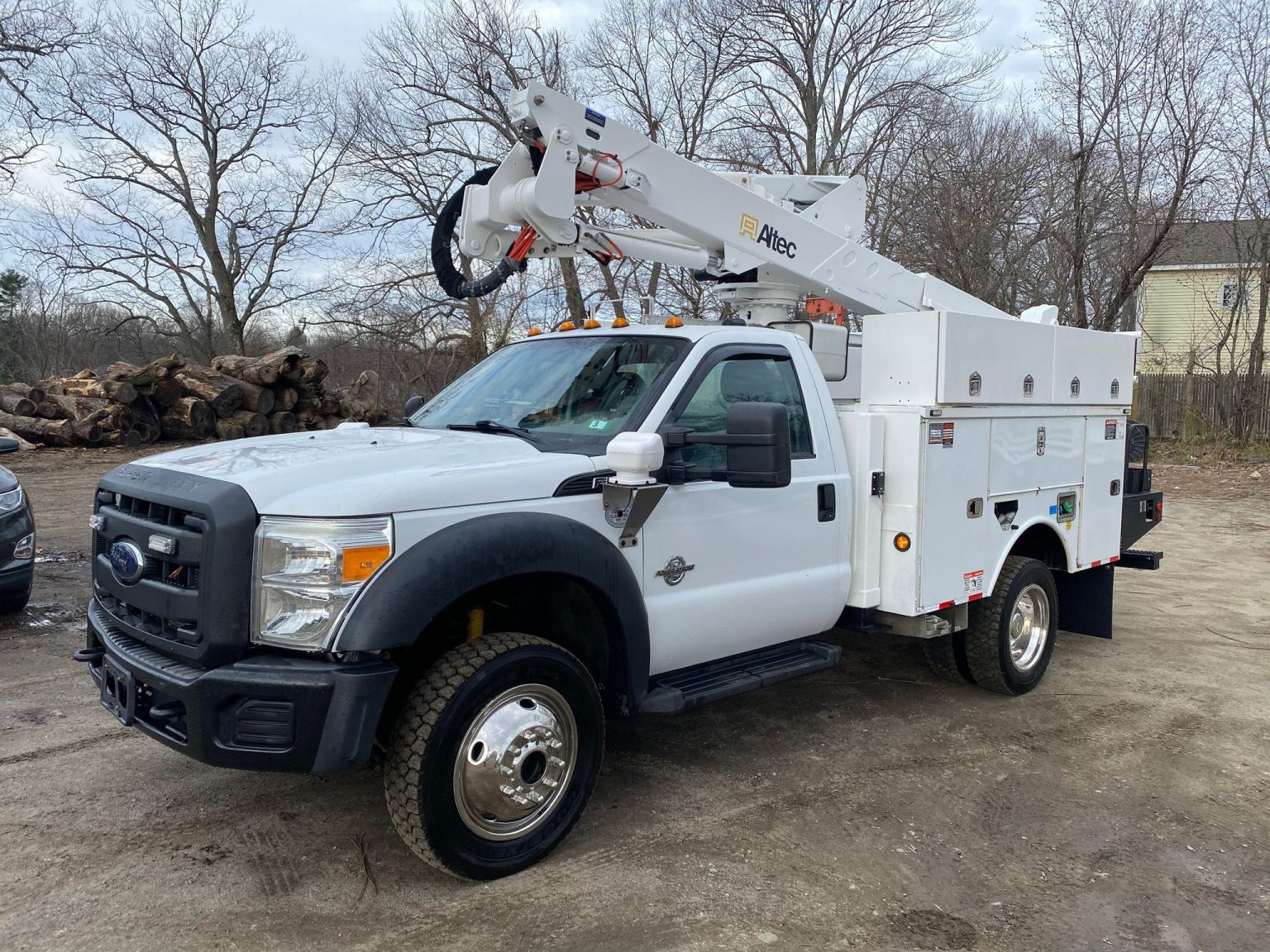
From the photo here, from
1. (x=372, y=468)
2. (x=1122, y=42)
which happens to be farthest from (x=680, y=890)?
(x=1122, y=42)

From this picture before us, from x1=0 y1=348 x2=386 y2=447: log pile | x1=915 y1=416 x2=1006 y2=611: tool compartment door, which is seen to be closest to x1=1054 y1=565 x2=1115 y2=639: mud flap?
x1=915 y1=416 x2=1006 y2=611: tool compartment door

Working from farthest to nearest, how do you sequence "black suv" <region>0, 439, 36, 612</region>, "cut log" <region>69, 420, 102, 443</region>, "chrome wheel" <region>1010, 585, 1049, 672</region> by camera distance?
"cut log" <region>69, 420, 102, 443</region> → "black suv" <region>0, 439, 36, 612</region> → "chrome wheel" <region>1010, 585, 1049, 672</region>

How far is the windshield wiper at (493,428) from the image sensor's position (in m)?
4.12

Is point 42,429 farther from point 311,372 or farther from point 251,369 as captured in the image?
point 311,372

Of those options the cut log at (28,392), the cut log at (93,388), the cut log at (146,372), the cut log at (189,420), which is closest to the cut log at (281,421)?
the cut log at (189,420)

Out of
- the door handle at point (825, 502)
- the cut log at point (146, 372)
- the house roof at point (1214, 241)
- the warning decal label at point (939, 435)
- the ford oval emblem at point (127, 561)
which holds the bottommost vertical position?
the ford oval emblem at point (127, 561)

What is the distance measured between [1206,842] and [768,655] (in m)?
1.93

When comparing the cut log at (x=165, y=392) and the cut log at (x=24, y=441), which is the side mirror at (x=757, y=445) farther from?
the cut log at (x=24, y=441)

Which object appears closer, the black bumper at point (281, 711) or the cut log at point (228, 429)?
the black bumper at point (281, 711)

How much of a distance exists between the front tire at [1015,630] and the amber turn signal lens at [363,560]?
369cm

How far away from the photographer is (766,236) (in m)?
5.48

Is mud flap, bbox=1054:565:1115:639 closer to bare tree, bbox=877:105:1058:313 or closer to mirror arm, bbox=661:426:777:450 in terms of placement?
mirror arm, bbox=661:426:777:450

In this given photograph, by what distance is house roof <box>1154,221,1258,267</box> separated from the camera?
19469mm

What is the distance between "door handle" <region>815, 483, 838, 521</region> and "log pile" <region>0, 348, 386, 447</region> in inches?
592
